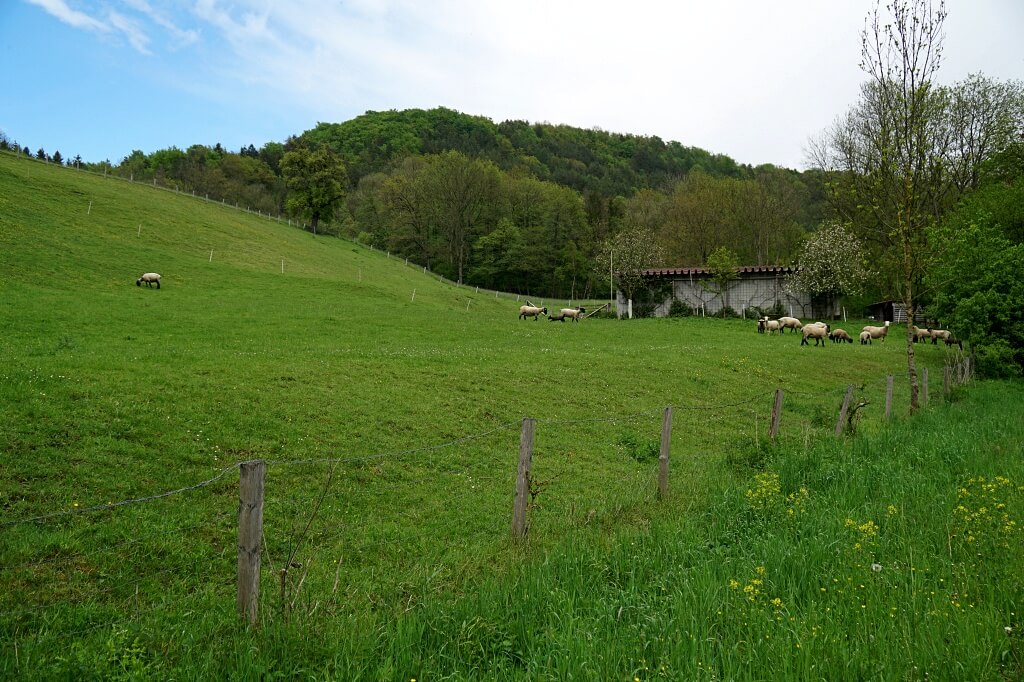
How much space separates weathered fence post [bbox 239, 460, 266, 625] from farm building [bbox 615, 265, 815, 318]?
51924 mm

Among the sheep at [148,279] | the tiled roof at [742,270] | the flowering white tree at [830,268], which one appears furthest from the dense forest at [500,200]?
the sheep at [148,279]

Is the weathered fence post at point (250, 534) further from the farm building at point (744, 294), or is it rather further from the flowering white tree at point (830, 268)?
the flowering white tree at point (830, 268)

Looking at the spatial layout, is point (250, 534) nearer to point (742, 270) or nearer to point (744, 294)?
point (742, 270)

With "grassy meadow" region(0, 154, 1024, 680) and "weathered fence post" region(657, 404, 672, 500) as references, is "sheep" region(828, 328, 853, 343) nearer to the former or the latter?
"grassy meadow" region(0, 154, 1024, 680)

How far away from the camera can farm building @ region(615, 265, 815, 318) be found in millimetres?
53688

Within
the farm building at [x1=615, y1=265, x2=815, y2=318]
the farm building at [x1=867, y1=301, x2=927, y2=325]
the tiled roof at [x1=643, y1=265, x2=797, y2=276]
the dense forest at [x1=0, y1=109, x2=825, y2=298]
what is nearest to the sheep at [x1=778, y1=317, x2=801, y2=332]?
the farm building at [x1=615, y1=265, x2=815, y2=318]

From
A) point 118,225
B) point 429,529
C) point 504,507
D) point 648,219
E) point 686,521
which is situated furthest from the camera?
point 648,219

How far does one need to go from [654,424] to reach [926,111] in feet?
39.9

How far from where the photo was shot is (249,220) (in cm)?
6944

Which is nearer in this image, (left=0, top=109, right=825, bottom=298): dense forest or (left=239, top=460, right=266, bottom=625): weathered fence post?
(left=239, top=460, right=266, bottom=625): weathered fence post

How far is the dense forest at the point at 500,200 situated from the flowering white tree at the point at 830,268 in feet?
26.1

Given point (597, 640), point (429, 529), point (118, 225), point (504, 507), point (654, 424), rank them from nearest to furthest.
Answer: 1. point (597, 640)
2. point (429, 529)
3. point (504, 507)
4. point (654, 424)
5. point (118, 225)

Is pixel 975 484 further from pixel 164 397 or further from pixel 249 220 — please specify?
pixel 249 220

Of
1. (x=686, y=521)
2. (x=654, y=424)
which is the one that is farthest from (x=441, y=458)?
(x=654, y=424)
